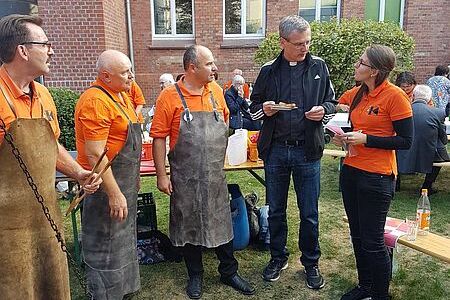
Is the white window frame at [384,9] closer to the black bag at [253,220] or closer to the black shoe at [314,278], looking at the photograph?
the black bag at [253,220]

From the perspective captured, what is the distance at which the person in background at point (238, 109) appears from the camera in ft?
26.9

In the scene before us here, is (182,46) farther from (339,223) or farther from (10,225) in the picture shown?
(10,225)

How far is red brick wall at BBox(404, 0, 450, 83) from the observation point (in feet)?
38.8

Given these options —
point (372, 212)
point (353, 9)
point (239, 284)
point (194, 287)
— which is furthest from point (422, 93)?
point (353, 9)

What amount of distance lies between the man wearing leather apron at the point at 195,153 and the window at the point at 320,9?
397 inches

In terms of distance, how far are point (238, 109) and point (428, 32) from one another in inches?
286

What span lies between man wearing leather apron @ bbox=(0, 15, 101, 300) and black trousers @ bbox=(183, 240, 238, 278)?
1.32m

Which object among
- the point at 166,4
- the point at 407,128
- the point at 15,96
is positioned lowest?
the point at 407,128

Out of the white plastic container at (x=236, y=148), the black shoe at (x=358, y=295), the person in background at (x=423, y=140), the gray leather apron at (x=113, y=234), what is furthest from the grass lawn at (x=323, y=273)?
the white plastic container at (x=236, y=148)

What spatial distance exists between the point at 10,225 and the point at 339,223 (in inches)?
152

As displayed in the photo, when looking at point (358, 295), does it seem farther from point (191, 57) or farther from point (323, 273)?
point (191, 57)

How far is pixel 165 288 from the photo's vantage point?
3549 mm

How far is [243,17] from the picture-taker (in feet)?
39.9

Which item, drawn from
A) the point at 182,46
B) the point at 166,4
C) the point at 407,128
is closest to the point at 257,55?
the point at 182,46
